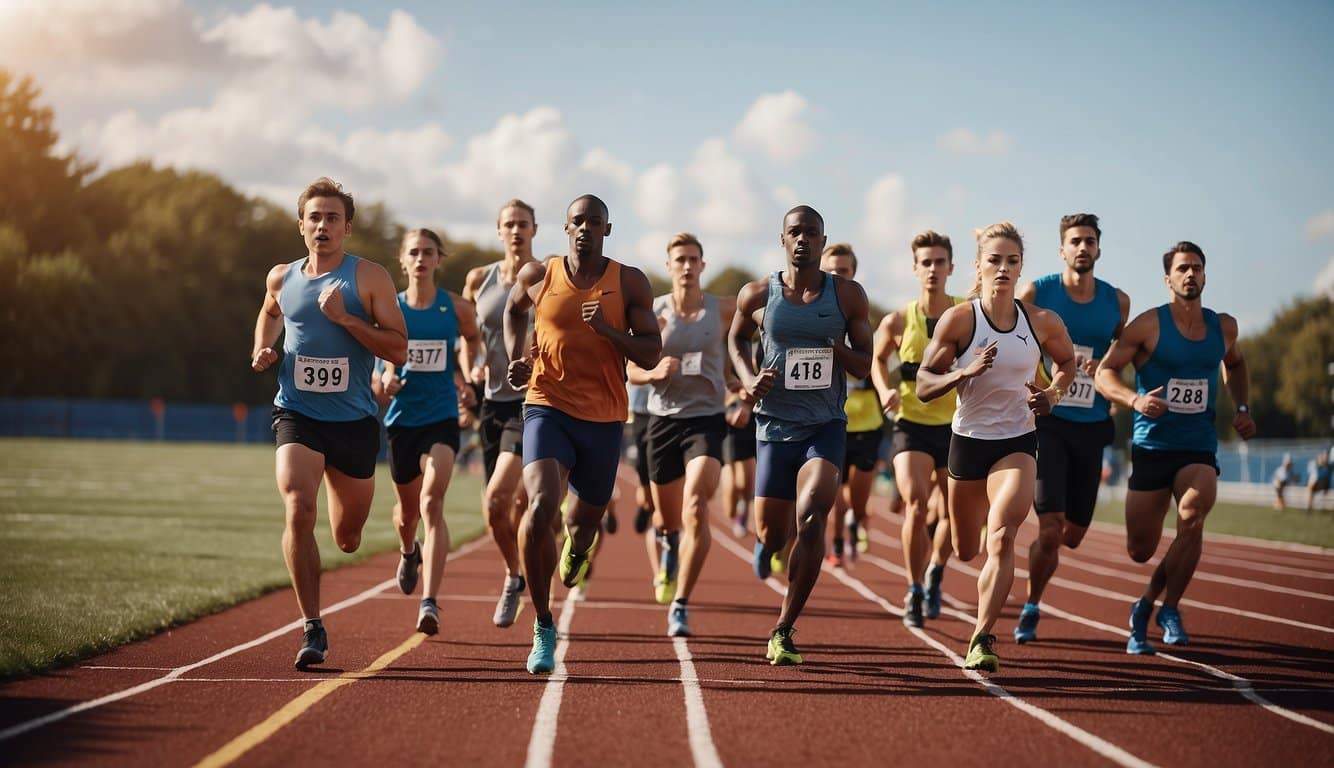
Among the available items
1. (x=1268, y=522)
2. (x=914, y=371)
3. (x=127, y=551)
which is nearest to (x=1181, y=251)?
(x=914, y=371)

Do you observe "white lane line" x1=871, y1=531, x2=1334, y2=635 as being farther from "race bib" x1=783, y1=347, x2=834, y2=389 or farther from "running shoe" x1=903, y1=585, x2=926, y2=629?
"race bib" x1=783, y1=347, x2=834, y2=389

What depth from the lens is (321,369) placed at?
22.4 ft

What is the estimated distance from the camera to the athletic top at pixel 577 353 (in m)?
6.92

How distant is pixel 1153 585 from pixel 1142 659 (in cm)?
84

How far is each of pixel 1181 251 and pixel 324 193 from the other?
5.52 m

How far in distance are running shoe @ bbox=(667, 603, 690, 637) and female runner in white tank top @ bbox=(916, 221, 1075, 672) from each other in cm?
203

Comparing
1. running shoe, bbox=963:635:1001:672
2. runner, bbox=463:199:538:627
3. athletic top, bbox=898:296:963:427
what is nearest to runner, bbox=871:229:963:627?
athletic top, bbox=898:296:963:427

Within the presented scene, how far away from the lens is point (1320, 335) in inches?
3007

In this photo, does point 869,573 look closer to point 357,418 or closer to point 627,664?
point 627,664

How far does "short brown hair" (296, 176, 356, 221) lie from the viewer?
7.03 metres

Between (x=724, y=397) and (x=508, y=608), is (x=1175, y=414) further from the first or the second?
(x=508, y=608)

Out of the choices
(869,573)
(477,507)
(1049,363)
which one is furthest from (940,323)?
(477,507)

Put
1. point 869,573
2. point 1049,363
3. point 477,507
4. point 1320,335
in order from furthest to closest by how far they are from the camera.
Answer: point 1320,335
point 477,507
point 869,573
point 1049,363

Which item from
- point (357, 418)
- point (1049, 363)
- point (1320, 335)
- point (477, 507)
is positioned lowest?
point (477, 507)
